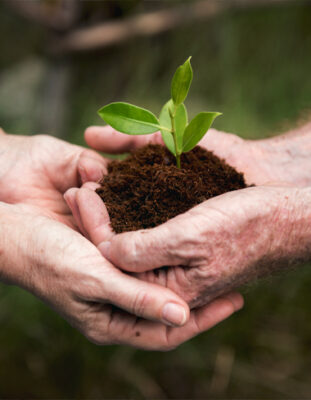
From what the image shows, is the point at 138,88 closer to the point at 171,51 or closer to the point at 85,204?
the point at 171,51

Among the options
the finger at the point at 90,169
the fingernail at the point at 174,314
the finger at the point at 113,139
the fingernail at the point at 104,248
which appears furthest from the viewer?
the finger at the point at 113,139

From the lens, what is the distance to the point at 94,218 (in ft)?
3.26

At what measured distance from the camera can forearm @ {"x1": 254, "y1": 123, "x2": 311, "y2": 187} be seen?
4.42ft

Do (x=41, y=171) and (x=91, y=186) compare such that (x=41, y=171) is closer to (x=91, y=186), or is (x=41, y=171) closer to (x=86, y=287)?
(x=91, y=186)

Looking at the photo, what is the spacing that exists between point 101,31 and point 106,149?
1.66 metres

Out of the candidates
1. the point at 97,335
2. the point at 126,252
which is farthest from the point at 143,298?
the point at 97,335

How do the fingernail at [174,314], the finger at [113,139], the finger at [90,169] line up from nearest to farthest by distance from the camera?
the fingernail at [174,314] → the finger at [90,169] → the finger at [113,139]

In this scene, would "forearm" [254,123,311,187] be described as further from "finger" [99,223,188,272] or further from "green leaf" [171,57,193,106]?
"finger" [99,223,188,272]

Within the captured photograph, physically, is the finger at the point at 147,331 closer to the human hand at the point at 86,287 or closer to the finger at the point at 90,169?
the human hand at the point at 86,287

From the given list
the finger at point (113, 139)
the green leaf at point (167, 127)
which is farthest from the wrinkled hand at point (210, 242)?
the finger at point (113, 139)

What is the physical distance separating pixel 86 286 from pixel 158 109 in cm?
188

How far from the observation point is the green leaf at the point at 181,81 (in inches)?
37.5

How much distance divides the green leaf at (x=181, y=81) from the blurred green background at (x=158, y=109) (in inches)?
25.0

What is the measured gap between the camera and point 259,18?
2.57 meters
